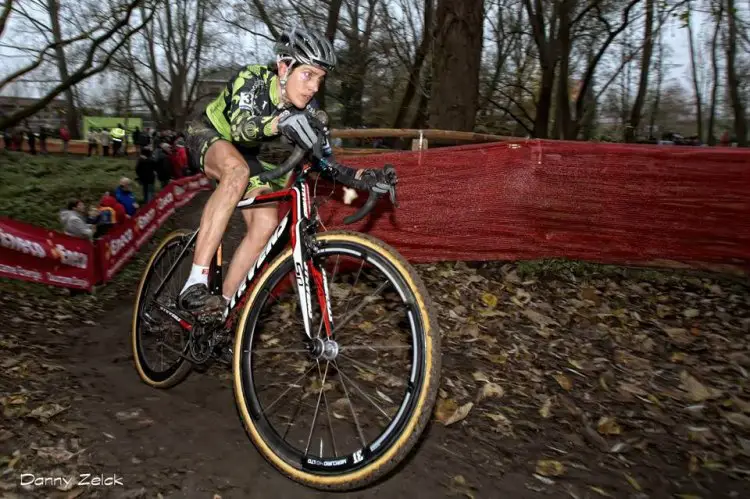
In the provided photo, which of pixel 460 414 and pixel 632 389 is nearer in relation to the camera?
pixel 460 414

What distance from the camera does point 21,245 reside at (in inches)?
273

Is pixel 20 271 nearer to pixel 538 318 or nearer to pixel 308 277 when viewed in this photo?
pixel 308 277

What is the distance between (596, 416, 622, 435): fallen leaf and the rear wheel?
2.86 m

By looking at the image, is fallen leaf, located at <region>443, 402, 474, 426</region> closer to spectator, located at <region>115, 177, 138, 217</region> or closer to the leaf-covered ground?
the leaf-covered ground

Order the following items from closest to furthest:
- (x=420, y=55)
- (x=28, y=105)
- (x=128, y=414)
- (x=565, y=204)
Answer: (x=128, y=414)
(x=565, y=204)
(x=28, y=105)
(x=420, y=55)

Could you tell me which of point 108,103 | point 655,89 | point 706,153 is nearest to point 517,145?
point 706,153

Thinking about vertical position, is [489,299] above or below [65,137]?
below

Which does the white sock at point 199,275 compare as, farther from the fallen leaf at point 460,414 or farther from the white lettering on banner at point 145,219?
the white lettering on banner at point 145,219

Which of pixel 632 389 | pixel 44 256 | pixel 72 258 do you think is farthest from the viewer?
pixel 72 258

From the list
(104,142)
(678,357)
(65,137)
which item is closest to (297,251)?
(678,357)

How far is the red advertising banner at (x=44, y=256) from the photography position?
6840mm

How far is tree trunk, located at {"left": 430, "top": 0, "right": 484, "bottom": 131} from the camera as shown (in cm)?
761

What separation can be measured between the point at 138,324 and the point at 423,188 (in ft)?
10.4

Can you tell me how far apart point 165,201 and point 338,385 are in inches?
403
